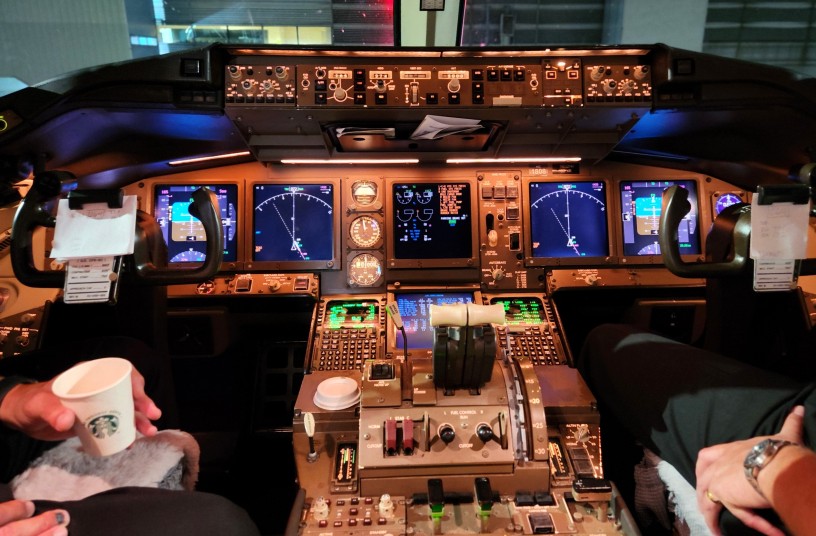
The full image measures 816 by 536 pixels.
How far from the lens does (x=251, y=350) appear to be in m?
2.49

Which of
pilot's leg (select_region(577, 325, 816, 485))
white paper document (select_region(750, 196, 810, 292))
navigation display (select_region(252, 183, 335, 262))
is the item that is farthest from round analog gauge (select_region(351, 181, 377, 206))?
white paper document (select_region(750, 196, 810, 292))

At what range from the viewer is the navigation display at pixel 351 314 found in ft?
6.98

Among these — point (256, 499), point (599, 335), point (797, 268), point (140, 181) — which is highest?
point (140, 181)

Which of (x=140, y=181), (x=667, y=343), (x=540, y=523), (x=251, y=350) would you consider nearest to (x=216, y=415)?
(x=251, y=350)

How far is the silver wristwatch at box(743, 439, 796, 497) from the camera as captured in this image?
2.52 feet

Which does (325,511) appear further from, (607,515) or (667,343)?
(667,343)

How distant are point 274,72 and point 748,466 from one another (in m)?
1.78

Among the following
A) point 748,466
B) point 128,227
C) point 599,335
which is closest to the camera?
point 748,466

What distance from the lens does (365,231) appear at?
2299 millimetres

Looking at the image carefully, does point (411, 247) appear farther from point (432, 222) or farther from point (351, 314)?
point (351, 314)

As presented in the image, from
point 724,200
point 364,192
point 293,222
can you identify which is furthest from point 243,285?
point 724,200

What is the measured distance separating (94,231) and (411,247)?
53.9 inches

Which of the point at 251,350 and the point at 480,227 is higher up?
the point at 480,227

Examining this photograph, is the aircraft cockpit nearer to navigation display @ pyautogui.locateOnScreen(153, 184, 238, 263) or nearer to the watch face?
navigation display @ pyautogui.locateOnScreen(153, 184, 238, 263)
